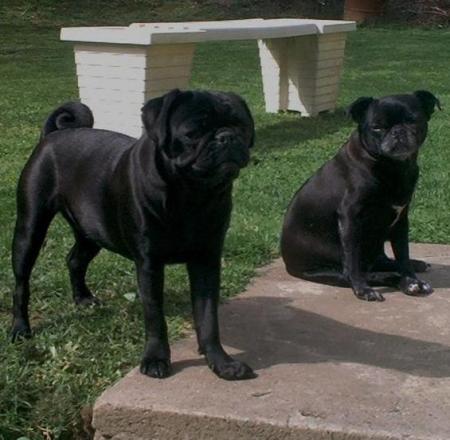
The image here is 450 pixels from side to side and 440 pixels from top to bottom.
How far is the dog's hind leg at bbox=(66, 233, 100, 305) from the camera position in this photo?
15.0 ft

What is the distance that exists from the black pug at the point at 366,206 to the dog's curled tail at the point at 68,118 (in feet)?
3.94

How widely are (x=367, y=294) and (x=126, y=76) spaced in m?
4.89

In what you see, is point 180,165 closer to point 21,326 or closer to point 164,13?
point 21,326

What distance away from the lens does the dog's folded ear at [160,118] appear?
3344mm

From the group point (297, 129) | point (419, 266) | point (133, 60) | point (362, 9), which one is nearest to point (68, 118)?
point (419, 266)

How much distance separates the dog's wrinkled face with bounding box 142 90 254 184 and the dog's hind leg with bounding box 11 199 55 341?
1.00 m

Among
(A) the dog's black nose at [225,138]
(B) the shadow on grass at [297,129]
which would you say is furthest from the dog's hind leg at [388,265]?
(B) the shadow on grass at [297,129]

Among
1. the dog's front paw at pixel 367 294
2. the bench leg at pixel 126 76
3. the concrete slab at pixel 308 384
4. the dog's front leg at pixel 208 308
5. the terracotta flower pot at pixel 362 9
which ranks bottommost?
the terracotta flower pot at pixel 362 9

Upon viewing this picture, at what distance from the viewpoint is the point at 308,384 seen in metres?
3.53

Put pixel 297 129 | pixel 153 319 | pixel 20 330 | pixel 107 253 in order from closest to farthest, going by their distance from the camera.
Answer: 1. pixel 153 319
2. pixel 20 330
3. pixel 107 253
4. pixel 297 129

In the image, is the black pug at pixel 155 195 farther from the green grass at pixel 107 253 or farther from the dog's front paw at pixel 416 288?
the dog's front paw at pixel 416 288

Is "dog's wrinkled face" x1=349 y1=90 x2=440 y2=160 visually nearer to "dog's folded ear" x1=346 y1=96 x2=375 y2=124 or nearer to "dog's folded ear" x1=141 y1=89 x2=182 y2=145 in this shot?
"dog's folded ear" x1=346 y1=96 x2=375 y2=124

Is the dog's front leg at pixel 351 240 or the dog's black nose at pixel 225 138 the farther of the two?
the dog's front leg at pixel 351 240

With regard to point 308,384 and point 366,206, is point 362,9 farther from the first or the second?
point 308,384
